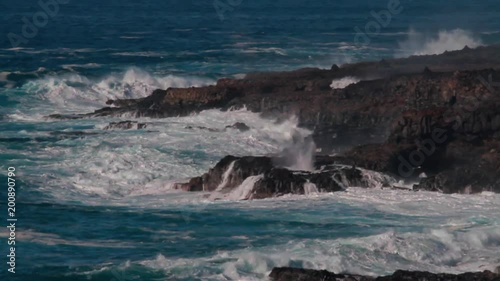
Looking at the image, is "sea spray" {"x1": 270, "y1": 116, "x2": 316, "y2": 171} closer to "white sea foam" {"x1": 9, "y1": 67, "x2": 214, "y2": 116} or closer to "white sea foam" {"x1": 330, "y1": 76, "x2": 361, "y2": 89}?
"white sea foam" {"x1": 330, "y1": 76, "x2": 361, "y2": 89}

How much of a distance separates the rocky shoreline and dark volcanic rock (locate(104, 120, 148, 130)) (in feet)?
0.17

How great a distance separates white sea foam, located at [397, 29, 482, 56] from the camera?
75562 millimetres

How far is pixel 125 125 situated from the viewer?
47719 mm

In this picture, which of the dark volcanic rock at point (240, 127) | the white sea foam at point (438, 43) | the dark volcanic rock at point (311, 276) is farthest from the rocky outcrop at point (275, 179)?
the white sea foam at point (438, 43)

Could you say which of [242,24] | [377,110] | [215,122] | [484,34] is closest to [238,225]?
[377,110]

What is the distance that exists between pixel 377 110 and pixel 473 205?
33.2ft

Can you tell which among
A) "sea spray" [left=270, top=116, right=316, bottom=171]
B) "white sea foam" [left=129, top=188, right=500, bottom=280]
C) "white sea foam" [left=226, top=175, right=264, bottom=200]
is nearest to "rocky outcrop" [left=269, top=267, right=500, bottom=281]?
"white sea foam" [left=129, top=188, right=500, bottom=280]

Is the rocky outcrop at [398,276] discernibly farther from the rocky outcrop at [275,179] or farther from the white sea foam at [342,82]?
the white sea foam at [342,82]

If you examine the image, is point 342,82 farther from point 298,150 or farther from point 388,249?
point 388,249

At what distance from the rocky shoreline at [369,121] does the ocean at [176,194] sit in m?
0.71

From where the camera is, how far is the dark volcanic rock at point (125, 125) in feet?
156

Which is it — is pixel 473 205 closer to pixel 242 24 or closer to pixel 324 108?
pixel 324 108

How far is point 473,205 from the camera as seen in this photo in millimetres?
33781

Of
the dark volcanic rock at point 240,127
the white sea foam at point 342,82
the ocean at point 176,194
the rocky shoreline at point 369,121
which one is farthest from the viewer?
the white sea foam at point 342,82
